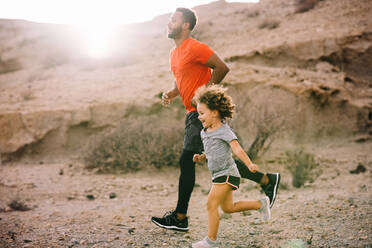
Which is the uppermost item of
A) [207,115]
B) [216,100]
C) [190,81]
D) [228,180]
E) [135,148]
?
[190,81]

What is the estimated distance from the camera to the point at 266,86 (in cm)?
870

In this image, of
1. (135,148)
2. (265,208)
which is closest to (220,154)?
(265,208)

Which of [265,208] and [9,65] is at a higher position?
[9,65]

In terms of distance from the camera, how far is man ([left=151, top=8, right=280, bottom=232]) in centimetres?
281

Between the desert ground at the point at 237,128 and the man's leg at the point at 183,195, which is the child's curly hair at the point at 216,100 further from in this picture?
the desert ground at the point at 237,128

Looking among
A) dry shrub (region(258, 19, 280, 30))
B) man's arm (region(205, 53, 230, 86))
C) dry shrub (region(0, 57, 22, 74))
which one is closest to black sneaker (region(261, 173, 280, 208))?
man's arm (region(205, 53, 230, 86))

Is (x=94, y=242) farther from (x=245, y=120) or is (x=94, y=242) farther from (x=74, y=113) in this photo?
(x=74, y=113)

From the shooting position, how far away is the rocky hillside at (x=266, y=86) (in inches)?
332

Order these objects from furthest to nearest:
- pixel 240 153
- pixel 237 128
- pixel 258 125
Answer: pixel 237 128, pixel 258 125, pixel 240 153

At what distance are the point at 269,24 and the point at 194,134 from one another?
1116 cm

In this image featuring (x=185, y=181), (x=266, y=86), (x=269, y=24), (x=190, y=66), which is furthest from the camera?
(x=269, y=24)

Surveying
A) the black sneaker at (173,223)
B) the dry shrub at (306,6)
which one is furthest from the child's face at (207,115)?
the dry shrub at (306,6)

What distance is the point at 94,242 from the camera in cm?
288

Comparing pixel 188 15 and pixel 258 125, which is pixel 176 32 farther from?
pixel 258 125
